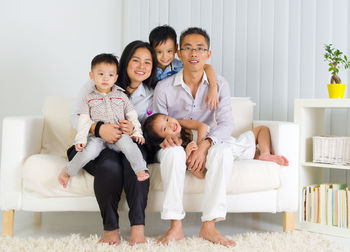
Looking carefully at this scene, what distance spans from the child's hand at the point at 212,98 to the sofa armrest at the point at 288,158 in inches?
13.5

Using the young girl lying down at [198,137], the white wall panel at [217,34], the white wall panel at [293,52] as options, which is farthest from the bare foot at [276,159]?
the white wall panel at [217,34]

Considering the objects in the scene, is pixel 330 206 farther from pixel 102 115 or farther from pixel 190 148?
pixel 102 115

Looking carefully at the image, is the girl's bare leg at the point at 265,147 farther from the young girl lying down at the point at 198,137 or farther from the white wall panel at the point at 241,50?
the white wall panel at the point at 241,50

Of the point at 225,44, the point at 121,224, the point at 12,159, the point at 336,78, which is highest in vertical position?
the point at 225,44

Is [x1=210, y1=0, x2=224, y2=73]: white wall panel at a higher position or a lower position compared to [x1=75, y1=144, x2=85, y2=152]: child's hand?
higher

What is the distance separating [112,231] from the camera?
178 centimetres

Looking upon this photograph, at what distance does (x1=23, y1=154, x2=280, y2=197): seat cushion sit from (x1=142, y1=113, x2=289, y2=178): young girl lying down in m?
0.11

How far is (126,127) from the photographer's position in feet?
6.20

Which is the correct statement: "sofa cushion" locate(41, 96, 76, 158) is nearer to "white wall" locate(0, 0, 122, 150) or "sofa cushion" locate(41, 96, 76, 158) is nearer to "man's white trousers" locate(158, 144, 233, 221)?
"white wall" locate(0, 0, 122, 150)

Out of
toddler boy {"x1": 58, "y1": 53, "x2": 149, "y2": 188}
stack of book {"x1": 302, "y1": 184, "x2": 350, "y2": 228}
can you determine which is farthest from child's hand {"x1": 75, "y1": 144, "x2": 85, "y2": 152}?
stack of book {"x1": 302, "y1": 184, "x2": 350, "y2": 228}

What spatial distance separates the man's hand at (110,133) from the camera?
1823 millimetres

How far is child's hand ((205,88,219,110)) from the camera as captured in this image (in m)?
2.08

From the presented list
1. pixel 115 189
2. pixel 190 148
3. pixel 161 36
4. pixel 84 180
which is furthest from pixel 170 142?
pixel 161 36

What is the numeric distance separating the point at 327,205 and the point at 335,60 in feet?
2.77
